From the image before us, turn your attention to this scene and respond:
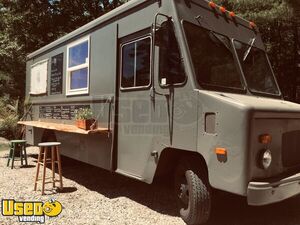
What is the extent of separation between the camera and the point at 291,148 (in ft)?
13.6

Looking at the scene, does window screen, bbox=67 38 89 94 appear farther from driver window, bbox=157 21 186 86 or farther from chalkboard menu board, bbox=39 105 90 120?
driver window, bbox=157 21 186 86

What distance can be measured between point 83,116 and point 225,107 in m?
2.96

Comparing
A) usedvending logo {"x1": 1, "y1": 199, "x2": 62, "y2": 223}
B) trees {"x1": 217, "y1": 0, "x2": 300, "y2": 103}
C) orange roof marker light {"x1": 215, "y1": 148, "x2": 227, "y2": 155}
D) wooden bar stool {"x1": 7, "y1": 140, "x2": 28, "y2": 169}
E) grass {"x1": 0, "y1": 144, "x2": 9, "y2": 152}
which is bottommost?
usedvending logo {"x1": 1, "y1": 199, "x2": 62, "y2": 223}

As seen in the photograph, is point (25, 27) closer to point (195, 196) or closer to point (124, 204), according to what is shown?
point (124, 204)

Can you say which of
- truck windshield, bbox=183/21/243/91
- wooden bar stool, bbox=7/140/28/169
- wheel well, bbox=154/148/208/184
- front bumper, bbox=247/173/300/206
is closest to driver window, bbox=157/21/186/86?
truck windshield, bbox=183/21/243/91

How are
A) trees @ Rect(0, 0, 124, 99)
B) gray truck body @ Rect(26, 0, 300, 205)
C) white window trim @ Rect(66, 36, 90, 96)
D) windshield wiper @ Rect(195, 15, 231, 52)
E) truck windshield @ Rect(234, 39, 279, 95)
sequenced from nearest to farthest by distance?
1. gray truck body @ Rect(26, 0, 300, 205)
2. windshield wiper @ Rect(195, 15, 231, 52)
3. truck windshield @ Rect(234, 39, 279, 95)
4. white window trim @ Rect(66, 36, 90, 96)
5. trees @ Rect(0, 0, 124, 99)

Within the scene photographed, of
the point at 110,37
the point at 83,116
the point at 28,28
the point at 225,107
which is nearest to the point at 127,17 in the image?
the point at 110,37

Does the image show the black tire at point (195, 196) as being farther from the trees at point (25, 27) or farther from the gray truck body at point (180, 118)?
the trees at point (25, 27)

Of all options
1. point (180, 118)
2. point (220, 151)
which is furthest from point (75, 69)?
point (220, 151)

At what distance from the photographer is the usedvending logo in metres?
4.77

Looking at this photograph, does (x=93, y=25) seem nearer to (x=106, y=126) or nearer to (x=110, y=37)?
(x=110, y=37)

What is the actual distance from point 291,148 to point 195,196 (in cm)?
134

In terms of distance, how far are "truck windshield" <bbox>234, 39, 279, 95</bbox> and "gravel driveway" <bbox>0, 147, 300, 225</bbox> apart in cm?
175

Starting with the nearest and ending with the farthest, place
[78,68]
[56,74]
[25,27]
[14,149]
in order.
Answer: [78,68] → [56,74] → [14,149] → [25,27]
